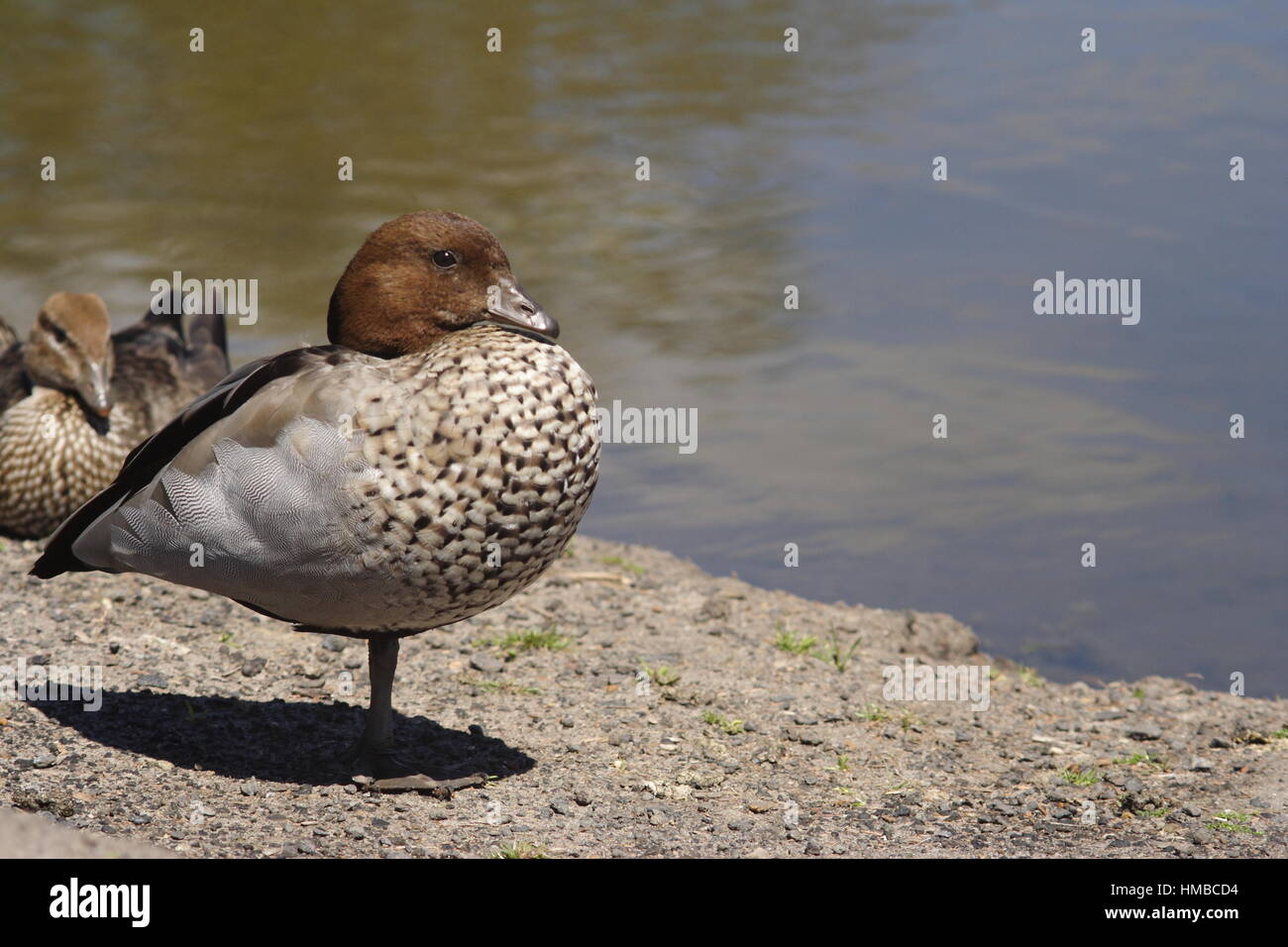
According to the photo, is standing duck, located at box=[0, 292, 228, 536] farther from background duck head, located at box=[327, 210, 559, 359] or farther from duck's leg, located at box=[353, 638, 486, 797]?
background duck head, located at box=[327, 210, 559, 359]

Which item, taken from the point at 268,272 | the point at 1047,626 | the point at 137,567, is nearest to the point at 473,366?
the point at 137,567

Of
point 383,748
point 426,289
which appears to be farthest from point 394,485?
point 383,748

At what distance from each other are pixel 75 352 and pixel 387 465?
12.4 feet

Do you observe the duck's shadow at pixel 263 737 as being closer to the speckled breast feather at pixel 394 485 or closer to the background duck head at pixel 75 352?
the speckled breast feather at pixel 394 485

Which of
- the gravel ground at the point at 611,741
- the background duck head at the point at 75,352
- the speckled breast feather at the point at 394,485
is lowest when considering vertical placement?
the gravel ground at the point at 611,741

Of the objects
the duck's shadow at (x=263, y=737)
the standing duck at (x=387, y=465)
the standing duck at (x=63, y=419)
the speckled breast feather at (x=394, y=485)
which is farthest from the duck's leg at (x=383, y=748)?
the standing duck at (x=63, y=419)

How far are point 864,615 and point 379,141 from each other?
9.57m

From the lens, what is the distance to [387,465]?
4.23 meters

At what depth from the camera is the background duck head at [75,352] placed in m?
7.28

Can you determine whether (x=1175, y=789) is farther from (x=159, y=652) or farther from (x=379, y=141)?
(x=379, y=141)

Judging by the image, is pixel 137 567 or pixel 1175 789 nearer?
pixel 137 567

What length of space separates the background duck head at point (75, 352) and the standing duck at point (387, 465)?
8.81ft

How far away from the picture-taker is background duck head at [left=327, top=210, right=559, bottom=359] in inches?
183

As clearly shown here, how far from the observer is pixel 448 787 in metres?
4.77
